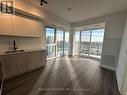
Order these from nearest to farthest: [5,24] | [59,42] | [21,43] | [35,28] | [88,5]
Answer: [5,24]
[88,5]
[21,43]
[35,28]
[59,42]

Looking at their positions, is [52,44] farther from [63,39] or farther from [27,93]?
[27,93]

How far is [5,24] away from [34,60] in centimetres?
166

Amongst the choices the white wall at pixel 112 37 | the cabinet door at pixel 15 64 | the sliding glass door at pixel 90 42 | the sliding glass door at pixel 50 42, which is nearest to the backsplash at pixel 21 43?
the cabinet door at pixel 15 64

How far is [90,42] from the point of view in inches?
229

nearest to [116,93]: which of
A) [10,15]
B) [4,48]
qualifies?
[4,48]

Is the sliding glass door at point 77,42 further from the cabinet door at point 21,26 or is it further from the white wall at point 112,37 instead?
the cabinet door at point 21,26

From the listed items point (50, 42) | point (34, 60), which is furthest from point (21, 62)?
point (50, 42)

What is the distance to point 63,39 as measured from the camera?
6.14 m

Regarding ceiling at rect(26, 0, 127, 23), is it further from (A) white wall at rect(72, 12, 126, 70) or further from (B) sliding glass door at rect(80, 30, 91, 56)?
(B) sliding glass door at rect(80, 30, 91, 56)

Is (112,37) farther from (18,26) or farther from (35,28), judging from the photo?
(18,26)

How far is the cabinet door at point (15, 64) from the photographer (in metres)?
2.39

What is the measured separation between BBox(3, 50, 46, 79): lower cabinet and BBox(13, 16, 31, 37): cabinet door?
79cm

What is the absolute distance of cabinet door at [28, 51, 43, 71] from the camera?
3.04 metres

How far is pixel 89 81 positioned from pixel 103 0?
277 centimetres
